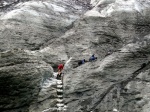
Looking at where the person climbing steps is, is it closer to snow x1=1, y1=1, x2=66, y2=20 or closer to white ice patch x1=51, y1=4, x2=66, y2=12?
snow x1=1, y1=1, x2=66, y2=20

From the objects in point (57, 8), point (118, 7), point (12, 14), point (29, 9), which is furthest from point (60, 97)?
point (57, 8)

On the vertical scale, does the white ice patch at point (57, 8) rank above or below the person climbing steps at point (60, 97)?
above

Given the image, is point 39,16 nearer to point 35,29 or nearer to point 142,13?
point 35,29

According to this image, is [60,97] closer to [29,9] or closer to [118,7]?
[29,9]

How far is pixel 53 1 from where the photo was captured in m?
42.9

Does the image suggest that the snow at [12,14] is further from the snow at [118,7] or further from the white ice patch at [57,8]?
the snow at [118,7]

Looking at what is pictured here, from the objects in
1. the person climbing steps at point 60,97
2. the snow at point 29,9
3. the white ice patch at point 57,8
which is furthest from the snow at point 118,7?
the person climbing steps at point 60,97

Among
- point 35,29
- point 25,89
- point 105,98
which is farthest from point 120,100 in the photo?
point 35,29

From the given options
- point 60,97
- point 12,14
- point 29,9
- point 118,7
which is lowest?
point 60,97

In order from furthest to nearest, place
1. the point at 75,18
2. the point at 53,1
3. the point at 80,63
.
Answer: the point at 53,1
the point at 75,18
the point at 80,63

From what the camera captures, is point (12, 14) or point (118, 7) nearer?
point (12, 14)

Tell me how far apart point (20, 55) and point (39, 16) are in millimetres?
12145

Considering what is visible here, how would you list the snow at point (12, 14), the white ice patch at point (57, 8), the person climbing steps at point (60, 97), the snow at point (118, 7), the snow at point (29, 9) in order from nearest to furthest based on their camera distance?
the person climbing steps at point (60, 97)
the snow at point (12, 14)
the snow at point (29, 9)
the snow at point (118, 7)
the white ice patch at point (57, 8)

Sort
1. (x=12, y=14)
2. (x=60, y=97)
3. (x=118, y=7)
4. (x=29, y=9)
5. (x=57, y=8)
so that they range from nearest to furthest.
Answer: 1. (x=60, y=97)
2. (x=12, y=14)
3. (x=29, y=9)
4. (x=118, y=7)
5. (x=57, y=8)
